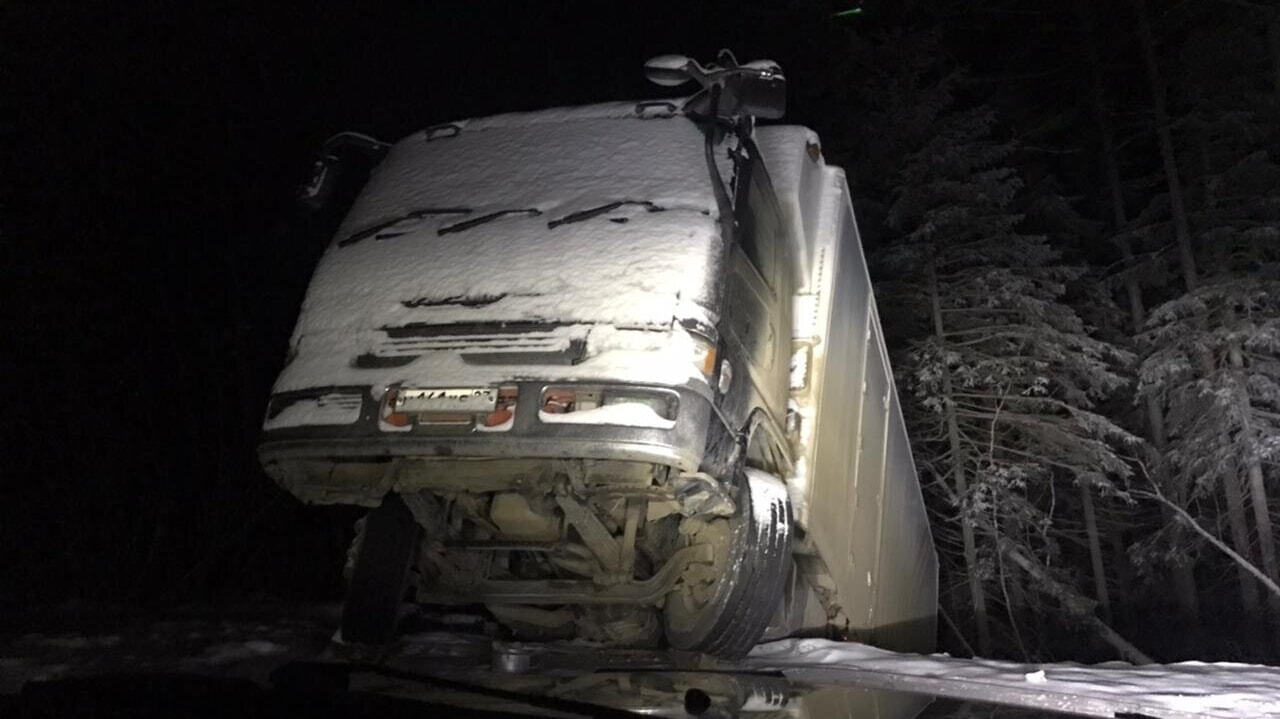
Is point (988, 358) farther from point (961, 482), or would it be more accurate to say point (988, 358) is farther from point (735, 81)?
point (735, 81)

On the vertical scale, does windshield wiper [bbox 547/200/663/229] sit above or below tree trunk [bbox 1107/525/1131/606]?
below

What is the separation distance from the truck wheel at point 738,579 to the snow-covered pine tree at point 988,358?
9.36 meters

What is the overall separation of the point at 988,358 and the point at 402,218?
34.9ft

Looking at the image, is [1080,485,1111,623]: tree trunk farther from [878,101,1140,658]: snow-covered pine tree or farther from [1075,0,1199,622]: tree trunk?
[878,101,1140,658]: snow-covered pine tree

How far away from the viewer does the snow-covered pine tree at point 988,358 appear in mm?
13344

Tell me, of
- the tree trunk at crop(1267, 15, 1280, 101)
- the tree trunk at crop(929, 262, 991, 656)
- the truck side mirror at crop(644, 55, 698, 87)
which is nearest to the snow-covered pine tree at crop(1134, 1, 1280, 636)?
the tree trunk at crop(1267, 15, 1280, 101)

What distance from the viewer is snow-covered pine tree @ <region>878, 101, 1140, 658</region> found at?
1334 cm

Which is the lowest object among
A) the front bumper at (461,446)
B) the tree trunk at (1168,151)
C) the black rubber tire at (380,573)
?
the black rubber tire at (380,573)

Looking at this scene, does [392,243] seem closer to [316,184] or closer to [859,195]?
[316,184]

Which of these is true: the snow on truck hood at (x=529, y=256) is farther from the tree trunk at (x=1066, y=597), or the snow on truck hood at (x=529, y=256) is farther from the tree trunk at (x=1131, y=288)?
the tree trunk at (x=1131, y=288)

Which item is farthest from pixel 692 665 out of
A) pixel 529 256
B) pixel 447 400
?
pixel 529 256

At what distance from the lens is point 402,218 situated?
4.84m

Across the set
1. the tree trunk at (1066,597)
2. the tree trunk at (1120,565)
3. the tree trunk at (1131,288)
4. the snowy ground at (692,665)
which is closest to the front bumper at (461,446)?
the snowy ground at (692,665)

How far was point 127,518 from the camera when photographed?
31.4 feet
